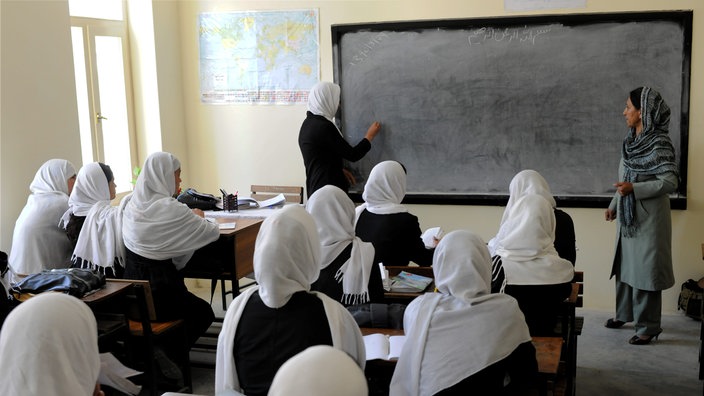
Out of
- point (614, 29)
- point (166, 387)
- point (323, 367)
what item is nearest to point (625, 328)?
point (614, 29)

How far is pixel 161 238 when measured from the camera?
3691 millimetres

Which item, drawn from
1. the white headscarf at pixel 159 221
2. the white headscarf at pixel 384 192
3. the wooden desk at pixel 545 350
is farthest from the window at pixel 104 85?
the wooden desk at pixel 545 350

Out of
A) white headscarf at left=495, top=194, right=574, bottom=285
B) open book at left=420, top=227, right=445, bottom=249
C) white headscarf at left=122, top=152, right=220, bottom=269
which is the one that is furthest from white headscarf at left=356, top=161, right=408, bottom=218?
white headscarf at left=122, top=152, right=220, bottom=269

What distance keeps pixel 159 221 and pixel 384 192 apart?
1.21 m

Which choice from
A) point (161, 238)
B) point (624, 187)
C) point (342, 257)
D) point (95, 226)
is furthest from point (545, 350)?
point (95, 226)

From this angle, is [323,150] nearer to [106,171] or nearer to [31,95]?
[106,171]

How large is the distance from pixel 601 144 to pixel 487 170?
2.65 feet

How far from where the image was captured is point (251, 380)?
2.12 meters

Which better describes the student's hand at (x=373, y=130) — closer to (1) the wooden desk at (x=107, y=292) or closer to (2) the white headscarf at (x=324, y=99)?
(2) the white headscarf at (x=324, y=99)

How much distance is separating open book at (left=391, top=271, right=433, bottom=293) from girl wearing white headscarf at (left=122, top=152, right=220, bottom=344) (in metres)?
1.16

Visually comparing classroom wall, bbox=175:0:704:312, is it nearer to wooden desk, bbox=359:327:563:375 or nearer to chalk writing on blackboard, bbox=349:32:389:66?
chalk writing on blackboard, bbox=349:32:389:66

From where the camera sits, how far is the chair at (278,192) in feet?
17.9

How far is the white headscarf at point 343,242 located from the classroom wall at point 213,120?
2.17 m

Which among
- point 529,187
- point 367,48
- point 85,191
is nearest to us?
point 529,187
